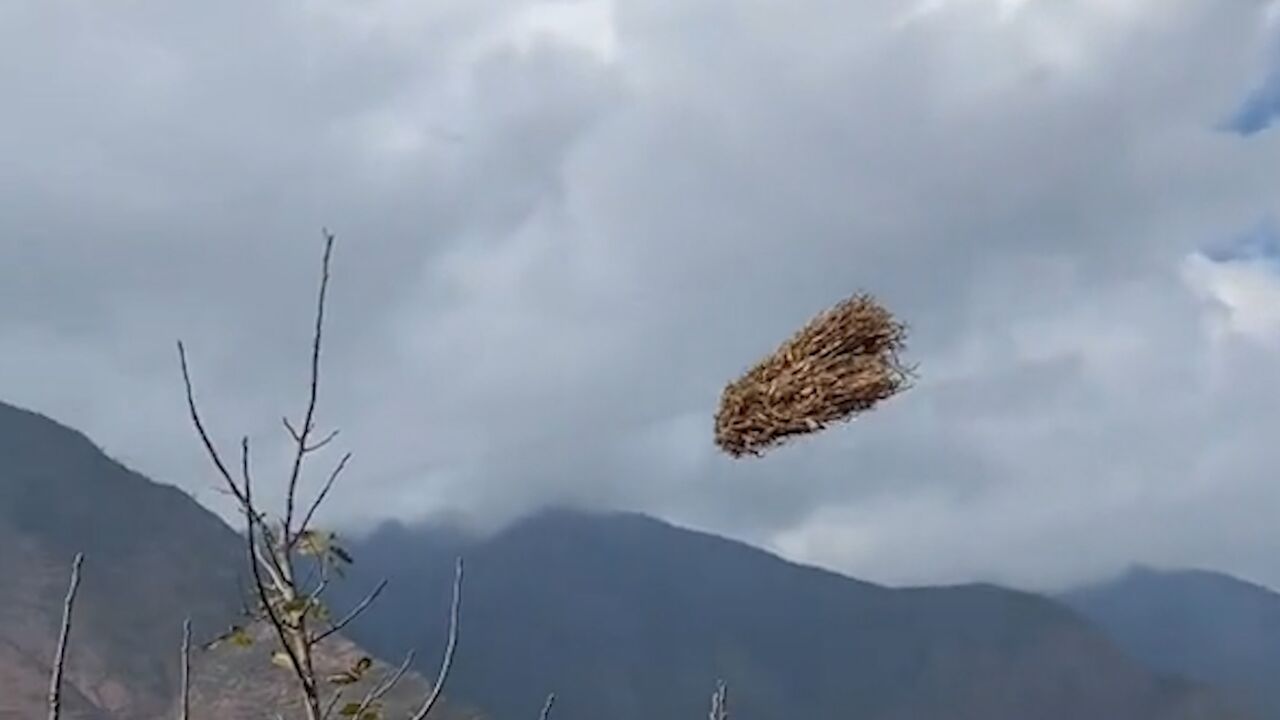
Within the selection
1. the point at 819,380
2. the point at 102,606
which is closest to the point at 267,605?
the point at 819,380

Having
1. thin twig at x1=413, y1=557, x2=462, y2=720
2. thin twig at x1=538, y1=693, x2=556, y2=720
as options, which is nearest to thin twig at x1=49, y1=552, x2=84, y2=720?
thin twig at x1=413, y1=557, x2=462, y2=720

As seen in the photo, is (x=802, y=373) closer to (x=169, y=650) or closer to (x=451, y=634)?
(x=451, y=634)

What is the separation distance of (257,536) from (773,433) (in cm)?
242

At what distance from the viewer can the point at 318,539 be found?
16.1ft

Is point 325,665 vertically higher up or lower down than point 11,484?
lower down

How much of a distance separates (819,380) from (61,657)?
2.99m

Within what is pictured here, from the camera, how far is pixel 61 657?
4277 mm

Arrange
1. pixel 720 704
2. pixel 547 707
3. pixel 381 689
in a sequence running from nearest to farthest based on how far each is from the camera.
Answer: pixel 381 689 → pixel 547 707 → pixel 720 704

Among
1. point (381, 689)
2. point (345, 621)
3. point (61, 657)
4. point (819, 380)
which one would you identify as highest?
point (819, 380)

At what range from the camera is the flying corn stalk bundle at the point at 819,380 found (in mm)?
6418

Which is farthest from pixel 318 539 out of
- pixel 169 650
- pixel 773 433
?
pixel 169 650

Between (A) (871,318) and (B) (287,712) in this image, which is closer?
(B) (287,712)

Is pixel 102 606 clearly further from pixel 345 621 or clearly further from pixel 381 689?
pixel 381 689

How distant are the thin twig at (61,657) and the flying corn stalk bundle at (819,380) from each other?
2768 mm
